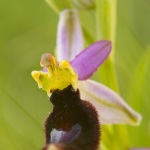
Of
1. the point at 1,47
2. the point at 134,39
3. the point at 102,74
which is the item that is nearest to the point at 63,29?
the point at 102,74

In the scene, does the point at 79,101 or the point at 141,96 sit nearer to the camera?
the point at 79,101

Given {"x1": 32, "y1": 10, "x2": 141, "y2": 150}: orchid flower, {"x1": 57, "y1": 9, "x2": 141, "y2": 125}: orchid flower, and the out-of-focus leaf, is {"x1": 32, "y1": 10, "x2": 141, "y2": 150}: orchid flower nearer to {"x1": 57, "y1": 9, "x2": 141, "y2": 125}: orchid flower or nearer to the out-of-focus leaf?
{"x1": 57, "y1": 9, "x2": 141, "y2": 125}: orchid flower

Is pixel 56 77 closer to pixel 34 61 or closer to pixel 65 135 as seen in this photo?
pixel 65 135

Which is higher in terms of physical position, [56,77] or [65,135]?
[56,77]

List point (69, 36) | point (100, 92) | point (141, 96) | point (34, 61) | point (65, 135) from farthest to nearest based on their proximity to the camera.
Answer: point (34, 61)
point (141, 96)
point (69, 36)
point (100, 92)
point (65, 135)

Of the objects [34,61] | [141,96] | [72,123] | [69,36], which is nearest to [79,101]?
[72,123]

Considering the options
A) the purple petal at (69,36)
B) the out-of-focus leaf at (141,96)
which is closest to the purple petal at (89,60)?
the purple petal at (69,36)

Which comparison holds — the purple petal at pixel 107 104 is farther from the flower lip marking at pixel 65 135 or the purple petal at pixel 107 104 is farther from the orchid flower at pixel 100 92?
the flower lip marking at pixel 65 135
